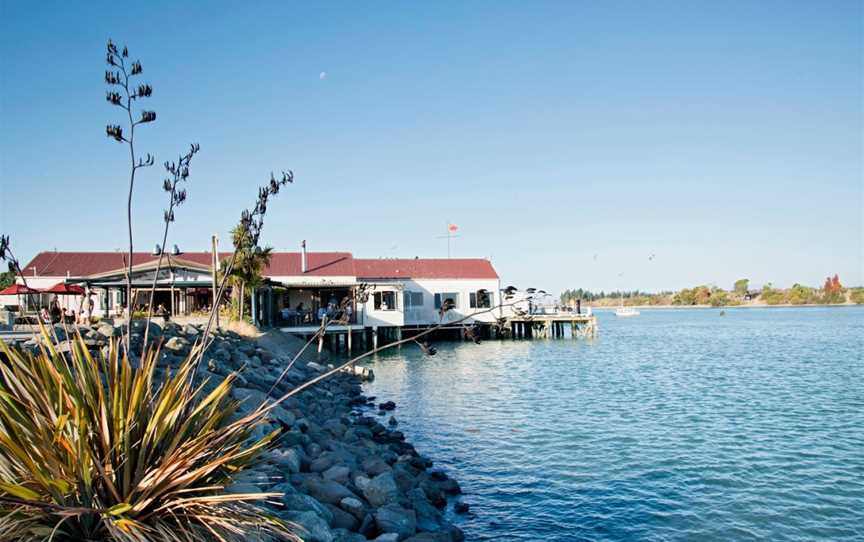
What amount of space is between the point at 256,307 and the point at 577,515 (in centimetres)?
2838

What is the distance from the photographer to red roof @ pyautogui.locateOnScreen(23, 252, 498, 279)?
42844 millimetres

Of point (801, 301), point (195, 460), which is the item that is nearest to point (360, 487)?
point (195, 460)

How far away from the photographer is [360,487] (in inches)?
384

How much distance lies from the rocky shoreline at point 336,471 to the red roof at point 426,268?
26721mm

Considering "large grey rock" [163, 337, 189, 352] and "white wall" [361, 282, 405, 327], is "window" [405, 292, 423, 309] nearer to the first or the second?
"white wall" [361, 282, 405, 327]

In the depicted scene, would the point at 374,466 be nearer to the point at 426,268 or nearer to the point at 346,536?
the point at 346,536

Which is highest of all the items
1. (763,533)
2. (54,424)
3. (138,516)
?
(54,424)

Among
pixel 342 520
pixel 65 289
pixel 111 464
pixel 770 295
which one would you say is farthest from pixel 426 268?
pixel 770 295

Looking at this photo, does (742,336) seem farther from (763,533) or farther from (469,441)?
(763,533)

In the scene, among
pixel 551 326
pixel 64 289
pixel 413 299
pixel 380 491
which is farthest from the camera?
pixel 551 326

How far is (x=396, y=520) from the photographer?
8648 millimetres

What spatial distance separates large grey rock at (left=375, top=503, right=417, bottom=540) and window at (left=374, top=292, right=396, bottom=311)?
→ 33.3 metres

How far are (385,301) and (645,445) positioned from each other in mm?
28875

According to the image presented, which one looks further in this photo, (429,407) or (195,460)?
(429,407)
